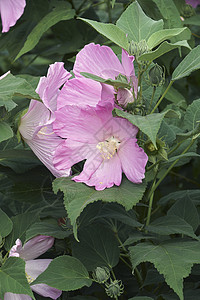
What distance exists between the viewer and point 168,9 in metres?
1.56

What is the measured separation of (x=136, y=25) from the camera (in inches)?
47.5

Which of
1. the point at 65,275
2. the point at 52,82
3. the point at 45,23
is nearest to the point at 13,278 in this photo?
the point at 65,275

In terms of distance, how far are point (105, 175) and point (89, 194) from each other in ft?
0.25

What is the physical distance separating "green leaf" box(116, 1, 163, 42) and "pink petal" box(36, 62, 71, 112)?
0.52 ft

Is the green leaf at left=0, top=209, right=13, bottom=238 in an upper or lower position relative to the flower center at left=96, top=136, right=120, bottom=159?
lower

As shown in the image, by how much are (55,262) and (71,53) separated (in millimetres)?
930

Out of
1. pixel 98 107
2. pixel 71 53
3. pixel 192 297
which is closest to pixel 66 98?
pixel 98 107

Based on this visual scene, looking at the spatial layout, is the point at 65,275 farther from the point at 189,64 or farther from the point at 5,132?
the point at 189,64

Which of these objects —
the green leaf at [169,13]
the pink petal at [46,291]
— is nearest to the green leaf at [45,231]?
the pink petal at [46,291]

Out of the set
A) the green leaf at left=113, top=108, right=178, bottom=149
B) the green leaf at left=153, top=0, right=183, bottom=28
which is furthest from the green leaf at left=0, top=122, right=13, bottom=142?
the green leaf at left=153, top=0, right=183, bottom=28

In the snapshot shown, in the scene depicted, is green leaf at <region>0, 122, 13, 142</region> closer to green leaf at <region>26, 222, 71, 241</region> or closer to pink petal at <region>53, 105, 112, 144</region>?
pink petal at <region>53, 105, 112, 144</region>

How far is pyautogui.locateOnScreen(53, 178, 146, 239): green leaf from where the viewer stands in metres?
1.03

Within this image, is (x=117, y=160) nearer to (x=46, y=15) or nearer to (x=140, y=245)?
(x=140, y=245)

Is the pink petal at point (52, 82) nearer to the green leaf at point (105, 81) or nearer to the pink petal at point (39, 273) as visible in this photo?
the green leaf at point (105, 81)
